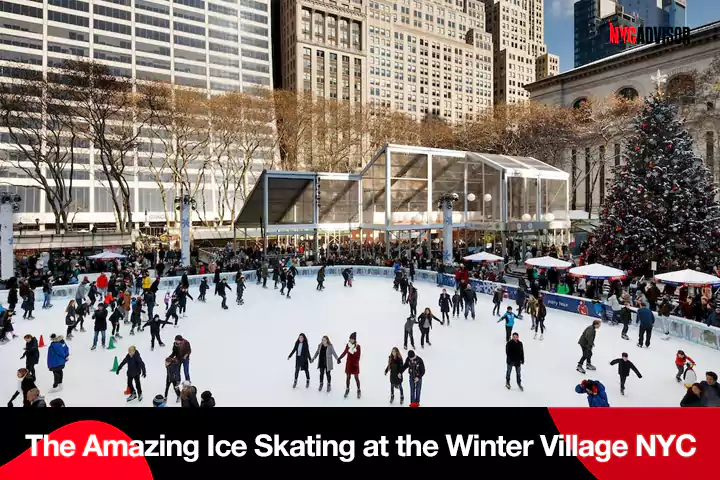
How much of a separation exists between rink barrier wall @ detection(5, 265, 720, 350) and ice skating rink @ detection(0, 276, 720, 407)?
40 cm

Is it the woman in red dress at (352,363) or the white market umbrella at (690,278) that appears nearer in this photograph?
the woman in red dress at (352,363)

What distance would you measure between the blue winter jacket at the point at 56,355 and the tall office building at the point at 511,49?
11696 cm

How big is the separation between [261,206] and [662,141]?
904 inches

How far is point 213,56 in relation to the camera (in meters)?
69.4

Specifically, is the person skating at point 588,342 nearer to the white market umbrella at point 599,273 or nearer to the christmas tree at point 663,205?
the white market umbrella at point 599,273

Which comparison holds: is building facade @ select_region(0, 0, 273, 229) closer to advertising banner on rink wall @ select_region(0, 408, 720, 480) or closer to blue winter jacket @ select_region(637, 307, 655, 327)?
advertising banner on rink wall @ select_region(0, 408, 720, 480)

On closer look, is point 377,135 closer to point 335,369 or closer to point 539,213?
point 539,213

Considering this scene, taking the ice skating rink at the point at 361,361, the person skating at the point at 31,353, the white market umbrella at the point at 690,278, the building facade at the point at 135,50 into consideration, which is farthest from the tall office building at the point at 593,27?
the person skating at the point at 31,353

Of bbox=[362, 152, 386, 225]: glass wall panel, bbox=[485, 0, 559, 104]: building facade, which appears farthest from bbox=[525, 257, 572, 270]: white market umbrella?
bbox=[485, 0, 559, 104]: building facade

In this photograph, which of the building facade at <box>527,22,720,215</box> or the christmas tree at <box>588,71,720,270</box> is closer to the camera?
the christmas tree at <box>588,71,720,270</box>

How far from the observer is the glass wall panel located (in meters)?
30.9

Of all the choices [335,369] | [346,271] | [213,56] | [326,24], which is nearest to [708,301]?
[335,369]

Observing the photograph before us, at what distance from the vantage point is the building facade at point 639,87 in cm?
3533

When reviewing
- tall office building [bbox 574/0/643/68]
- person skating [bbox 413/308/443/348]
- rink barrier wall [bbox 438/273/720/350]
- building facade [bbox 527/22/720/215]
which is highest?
tall office building [bbox 574/0/643/68]
